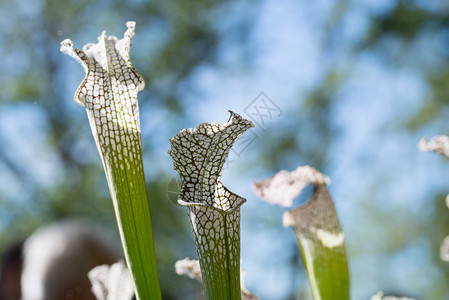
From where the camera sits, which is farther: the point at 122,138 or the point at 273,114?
the point at 273,114

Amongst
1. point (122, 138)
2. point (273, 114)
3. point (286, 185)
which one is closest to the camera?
point (122, 138)

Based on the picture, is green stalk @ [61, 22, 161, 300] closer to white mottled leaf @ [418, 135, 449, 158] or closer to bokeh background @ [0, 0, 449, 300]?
white mottled leaf @ [418, 135, 449, 158]

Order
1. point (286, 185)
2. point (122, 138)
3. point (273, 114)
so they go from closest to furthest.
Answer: point (122, 138), point (286, 185), point (273, 114)

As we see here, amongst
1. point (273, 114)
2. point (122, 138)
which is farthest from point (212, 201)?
point (273, 114)

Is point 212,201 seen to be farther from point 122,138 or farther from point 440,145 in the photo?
point 440,145

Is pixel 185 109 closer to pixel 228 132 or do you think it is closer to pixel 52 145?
pixel 52 145
